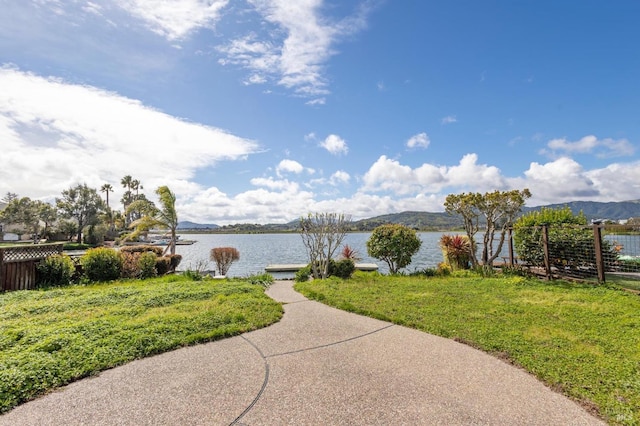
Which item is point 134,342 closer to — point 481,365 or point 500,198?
point 481,365

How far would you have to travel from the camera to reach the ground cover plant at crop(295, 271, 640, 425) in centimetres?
341

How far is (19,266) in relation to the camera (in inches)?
366

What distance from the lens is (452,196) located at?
12.2 metres

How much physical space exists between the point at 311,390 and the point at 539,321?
182 inches

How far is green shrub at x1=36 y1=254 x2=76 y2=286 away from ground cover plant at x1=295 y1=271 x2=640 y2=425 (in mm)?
7504

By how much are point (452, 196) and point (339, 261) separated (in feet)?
16.3

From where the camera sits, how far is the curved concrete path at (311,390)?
2.82 metres

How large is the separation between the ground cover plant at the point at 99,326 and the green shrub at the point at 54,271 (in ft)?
6.65

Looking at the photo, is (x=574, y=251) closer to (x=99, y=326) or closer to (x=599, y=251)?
(x=599, y=251)

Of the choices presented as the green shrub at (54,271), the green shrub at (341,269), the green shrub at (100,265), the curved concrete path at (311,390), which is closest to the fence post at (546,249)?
the green shrub at (341,269)

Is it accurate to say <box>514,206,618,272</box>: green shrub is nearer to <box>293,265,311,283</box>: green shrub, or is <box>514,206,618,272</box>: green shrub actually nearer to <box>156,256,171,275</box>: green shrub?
<box>293,265,311,283</box>: green shrub

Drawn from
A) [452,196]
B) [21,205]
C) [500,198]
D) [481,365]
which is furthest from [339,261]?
[21,205]

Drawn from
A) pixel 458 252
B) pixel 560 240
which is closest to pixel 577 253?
pixel 560 240

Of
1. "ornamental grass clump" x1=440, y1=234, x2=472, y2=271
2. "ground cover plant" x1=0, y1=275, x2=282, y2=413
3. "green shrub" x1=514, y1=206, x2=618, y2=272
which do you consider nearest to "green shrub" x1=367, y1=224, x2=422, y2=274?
"ornamental grass clump" x1=440, y1=234, x2=472, y2=271
